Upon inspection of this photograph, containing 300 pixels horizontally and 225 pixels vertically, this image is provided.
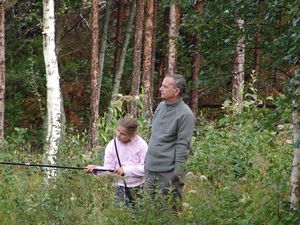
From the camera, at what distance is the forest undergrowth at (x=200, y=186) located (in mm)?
6148

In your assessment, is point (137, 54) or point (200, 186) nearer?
point (200, 186)

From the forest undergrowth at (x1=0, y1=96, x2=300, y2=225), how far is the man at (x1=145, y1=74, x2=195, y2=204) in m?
0.32

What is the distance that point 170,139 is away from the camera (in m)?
6.56

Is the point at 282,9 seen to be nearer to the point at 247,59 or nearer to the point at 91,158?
the point at 247,59

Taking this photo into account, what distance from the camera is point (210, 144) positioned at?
913 centimetres

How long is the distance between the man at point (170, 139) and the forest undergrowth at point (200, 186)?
0.32 m

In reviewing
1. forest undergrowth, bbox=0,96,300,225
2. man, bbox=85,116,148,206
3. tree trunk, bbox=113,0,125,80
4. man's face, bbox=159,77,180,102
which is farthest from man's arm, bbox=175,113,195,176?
tree trunk, bbox=113,0,125,80

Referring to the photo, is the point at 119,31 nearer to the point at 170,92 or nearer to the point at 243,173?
the point at 243,173

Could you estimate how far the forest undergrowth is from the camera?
20.2ft

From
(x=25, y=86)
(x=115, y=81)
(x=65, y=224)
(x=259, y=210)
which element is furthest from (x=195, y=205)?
(x=25, y=86)

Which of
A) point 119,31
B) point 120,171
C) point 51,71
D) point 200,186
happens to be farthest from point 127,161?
point 119,31

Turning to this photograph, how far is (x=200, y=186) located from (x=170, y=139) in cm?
145

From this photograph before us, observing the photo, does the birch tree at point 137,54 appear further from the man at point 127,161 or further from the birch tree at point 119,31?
the man at point 127,161

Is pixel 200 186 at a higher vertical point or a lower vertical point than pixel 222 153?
lower
